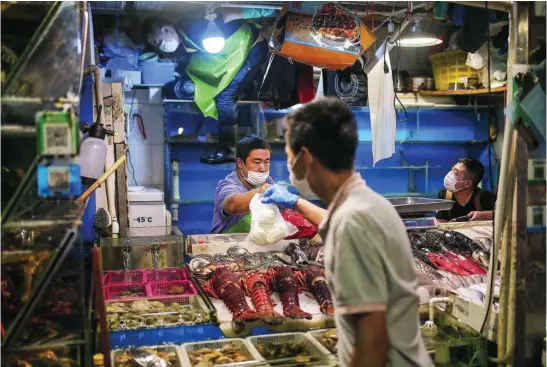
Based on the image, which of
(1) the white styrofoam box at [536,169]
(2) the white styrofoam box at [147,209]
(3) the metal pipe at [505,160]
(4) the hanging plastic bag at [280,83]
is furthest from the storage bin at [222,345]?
(2) the white styrofoam box at [147,209]

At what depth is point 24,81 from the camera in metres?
2.26

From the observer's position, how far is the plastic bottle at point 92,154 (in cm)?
Result: 381

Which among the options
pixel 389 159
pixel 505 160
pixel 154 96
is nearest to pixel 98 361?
pixel 505 160

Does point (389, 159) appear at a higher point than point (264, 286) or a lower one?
higher

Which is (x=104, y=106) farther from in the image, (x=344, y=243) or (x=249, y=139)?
(x=344, y=243)

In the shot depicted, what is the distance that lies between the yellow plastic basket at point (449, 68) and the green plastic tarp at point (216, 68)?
3.40 metres

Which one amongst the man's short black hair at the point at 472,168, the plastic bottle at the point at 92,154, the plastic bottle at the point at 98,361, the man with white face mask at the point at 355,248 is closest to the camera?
the man with white face mask at the point at 355,248

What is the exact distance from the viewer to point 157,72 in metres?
7.21

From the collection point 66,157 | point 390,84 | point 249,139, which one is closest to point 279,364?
point 66,157

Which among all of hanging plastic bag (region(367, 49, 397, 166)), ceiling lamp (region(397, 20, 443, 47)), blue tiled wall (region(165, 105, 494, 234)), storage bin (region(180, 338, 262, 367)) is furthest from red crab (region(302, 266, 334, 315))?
blue tiled wall (region(165, 105, 494, 234))

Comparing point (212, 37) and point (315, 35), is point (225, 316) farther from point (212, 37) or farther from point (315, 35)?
point (212, 37)

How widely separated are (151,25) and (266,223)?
13.3 feet

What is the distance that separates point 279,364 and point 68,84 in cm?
176

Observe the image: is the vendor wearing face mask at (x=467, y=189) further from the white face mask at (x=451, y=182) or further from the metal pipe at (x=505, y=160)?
the metal pipe at (x=505, y=160)
